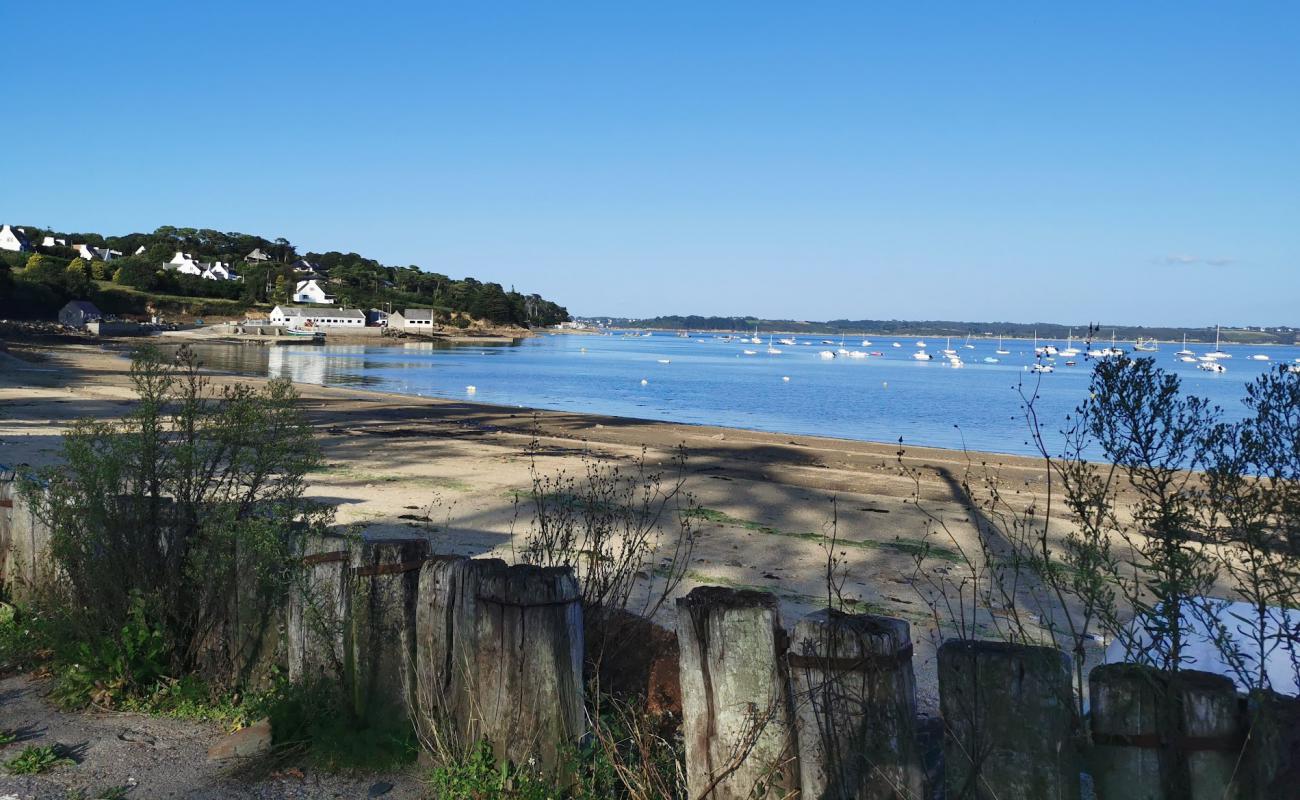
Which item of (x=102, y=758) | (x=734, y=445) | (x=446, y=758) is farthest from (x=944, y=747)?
(x=734, y=445)

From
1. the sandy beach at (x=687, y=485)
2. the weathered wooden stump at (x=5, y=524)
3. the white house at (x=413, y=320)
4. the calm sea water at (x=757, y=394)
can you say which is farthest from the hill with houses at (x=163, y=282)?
the weathered wooden stump at (x=5, y=524)

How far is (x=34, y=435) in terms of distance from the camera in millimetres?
16312

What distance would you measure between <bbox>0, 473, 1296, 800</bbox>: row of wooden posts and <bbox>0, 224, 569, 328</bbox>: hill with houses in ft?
353

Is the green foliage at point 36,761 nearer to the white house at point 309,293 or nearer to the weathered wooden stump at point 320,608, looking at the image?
the weathered wooden stump at point 320,608

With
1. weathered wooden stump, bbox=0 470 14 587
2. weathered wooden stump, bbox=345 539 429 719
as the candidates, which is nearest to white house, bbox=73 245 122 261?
weathered wooden stump, bbox=0 470 14 587

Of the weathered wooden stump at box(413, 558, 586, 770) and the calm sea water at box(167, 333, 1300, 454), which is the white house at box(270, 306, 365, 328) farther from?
the weathered wooden stump at box(413, 558, 586, 770)

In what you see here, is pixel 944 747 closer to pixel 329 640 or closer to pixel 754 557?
pixel 329 640

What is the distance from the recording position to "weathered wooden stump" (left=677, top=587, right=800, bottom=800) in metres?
3.46

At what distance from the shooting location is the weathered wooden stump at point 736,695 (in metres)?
3.46

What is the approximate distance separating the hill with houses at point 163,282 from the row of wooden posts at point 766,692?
107649mm

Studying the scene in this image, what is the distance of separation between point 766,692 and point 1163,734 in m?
1.23

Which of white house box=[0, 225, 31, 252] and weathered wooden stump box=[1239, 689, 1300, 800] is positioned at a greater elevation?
white house box=[0, 225, 31, 252]

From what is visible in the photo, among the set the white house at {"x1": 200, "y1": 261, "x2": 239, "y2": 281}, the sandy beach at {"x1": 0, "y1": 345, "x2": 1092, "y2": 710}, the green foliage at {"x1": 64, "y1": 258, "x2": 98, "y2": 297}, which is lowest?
the sandy beach at {"x1": 0, "y1": 345, "x2": 1092, "y2": 710}

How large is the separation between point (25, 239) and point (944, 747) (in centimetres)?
18274
